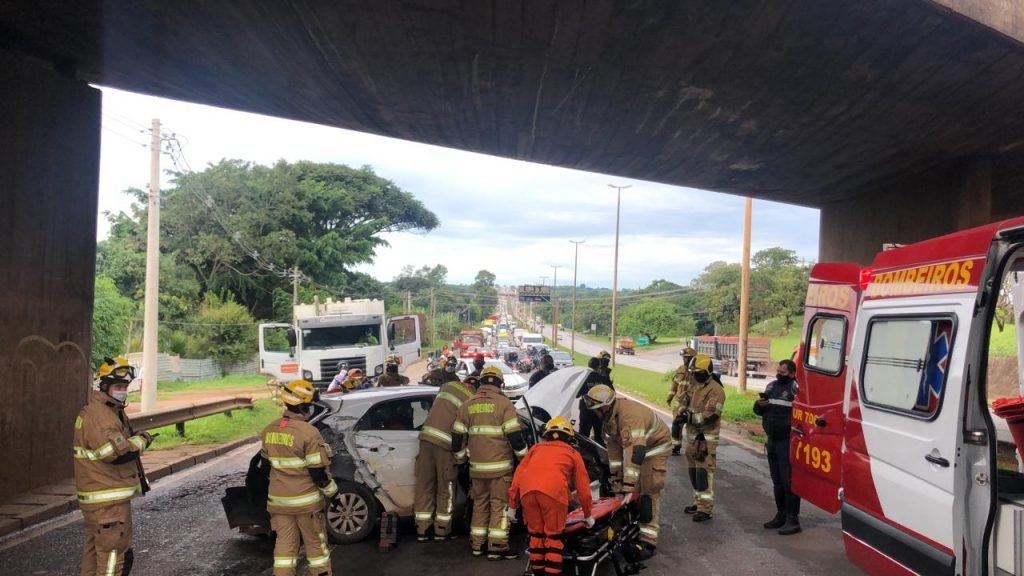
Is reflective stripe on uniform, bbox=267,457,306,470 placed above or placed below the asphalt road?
above

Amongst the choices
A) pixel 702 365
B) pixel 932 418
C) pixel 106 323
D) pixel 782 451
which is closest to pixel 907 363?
pixel 932 418

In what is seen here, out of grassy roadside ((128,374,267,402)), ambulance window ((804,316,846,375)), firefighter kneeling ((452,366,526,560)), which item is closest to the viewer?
firefighter kneeling ((452,366,526,560))

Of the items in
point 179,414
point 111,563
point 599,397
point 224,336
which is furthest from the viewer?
point 224,336

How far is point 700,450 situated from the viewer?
7.04 meters

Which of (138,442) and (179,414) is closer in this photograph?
(138,442)

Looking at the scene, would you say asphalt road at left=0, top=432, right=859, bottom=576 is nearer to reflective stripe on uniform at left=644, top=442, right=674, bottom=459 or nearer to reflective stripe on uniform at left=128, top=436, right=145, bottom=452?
reflective stripe on uniform at left=644, top=442, right=674, bottom=459

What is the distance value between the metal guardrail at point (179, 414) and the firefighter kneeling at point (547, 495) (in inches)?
282

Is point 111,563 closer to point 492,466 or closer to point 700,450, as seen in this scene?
point 492,466

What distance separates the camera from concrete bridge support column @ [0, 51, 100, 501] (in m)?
7.25

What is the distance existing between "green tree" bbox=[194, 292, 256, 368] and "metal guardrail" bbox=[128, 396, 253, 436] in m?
18.1

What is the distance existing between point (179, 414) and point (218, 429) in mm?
1852

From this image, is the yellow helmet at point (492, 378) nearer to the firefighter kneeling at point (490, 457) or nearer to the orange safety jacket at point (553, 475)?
the firefighter kneeling at point (490, 457)

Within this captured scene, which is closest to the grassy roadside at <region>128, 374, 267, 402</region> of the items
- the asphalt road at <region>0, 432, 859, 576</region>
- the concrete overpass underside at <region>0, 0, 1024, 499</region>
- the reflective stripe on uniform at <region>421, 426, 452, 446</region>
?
the concrete overpass underside at <region>0, 0, 1024, 499</region>

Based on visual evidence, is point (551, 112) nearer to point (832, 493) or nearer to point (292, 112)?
point (292, 112)
